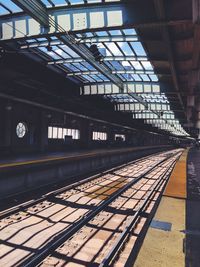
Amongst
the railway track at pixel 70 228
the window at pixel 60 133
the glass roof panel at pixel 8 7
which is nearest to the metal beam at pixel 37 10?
the glass roof panel at pixel 8 7

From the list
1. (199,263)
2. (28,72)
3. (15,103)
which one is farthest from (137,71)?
(199,263)

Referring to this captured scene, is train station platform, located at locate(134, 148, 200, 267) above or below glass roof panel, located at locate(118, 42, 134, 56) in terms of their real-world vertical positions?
below

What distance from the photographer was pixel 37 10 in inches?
487

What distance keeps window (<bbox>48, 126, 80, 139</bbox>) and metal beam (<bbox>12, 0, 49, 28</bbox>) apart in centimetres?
1662

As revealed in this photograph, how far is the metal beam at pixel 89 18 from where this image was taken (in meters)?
11.8

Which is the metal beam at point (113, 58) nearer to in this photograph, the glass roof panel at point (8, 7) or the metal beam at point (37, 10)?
the glass roof panel at point (8, 7)

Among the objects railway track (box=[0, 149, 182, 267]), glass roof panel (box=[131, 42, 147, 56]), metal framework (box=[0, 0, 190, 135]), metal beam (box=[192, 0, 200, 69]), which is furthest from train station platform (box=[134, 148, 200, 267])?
glass roof panel (box=[131, 42, 147, 56])

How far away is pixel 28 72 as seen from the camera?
18719mm

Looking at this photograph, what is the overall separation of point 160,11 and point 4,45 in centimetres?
858

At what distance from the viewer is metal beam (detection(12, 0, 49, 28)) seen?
1142 centimetres

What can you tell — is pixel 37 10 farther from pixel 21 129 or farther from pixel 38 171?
pixel 21 129

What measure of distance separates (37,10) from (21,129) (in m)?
12.9

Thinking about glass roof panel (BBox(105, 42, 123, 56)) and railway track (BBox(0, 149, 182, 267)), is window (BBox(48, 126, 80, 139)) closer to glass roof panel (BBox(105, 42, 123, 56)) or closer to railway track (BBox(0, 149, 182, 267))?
glass roof panel (BBox(105, 42, 123, 56))

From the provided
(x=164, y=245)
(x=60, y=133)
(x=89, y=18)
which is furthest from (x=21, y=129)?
(x=164, y=245)
